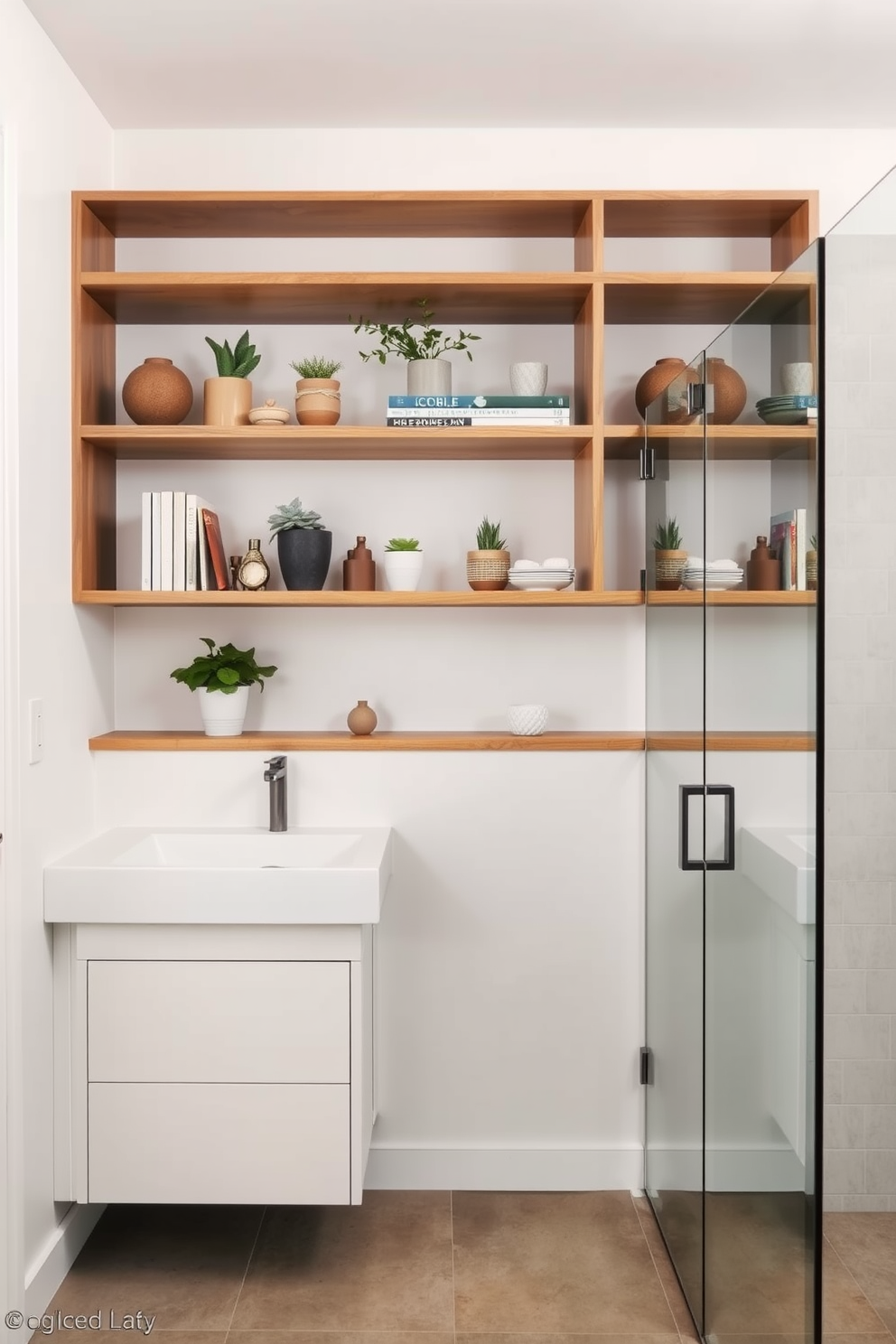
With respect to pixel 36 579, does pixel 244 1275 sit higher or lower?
lower

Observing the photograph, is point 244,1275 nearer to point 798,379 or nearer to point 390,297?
point 798,379

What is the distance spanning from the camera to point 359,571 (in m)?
2.45

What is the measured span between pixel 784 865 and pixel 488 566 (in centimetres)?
112

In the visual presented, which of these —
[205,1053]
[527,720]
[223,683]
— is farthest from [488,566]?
[205,1053]

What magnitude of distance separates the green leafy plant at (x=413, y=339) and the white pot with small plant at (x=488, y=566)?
46 cm

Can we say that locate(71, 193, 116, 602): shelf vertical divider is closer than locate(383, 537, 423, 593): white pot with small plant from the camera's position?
Yes

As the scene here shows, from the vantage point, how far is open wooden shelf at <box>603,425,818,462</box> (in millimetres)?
1475

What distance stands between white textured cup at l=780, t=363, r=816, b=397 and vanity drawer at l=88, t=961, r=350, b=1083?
1.36 meters

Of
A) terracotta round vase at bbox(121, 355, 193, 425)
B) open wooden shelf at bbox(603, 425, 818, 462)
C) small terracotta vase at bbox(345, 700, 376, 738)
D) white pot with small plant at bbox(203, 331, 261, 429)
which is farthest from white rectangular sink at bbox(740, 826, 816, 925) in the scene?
terracotta round vase at bbox(121, 355, 193, 425)

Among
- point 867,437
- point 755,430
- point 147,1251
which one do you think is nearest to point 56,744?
point 147,1251

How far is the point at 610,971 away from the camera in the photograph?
2469 millimetres

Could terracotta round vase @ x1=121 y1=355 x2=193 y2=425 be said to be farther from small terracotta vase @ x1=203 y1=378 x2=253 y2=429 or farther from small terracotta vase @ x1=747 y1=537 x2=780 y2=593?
small terracotta vase @ x1=747 y1=537 x2=780 y2=593

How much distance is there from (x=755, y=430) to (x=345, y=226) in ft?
4.54

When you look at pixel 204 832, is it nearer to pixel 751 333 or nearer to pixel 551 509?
pixel 551 509
